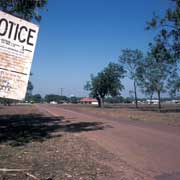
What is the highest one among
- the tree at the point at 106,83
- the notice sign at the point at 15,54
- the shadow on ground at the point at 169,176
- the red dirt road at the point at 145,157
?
the tree at the point at 106,83

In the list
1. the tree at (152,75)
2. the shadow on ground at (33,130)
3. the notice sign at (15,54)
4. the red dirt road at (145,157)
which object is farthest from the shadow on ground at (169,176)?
the tree at (152,75)

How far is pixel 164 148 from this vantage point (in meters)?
11.0

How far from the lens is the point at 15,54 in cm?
274

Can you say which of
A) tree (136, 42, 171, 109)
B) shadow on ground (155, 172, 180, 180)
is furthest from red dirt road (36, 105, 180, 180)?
tree (136, 42, 171, 109)

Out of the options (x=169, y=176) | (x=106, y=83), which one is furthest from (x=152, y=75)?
(x=169, y=176)

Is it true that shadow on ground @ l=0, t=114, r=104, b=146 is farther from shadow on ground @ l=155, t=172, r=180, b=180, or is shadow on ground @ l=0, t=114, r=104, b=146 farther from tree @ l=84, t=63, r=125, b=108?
tree @ l=84, t=63, r=125, b=108

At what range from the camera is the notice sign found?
2691 mm

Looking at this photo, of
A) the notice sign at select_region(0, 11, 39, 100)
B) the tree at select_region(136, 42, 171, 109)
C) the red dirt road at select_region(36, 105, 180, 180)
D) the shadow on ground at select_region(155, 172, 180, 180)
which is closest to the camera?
the notice sign at select_region(0, 11, 39, 100)

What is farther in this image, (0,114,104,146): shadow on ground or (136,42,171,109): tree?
(136,42,171,109): tree

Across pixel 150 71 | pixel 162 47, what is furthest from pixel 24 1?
pixel 150 71

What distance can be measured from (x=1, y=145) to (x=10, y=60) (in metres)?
9.48

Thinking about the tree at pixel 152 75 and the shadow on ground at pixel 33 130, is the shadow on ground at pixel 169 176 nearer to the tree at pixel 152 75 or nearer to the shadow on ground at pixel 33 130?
the shadow on ground at pixel 33 130

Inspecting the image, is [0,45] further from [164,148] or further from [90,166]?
[164,148]

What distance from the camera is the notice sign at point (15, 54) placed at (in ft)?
8.83
